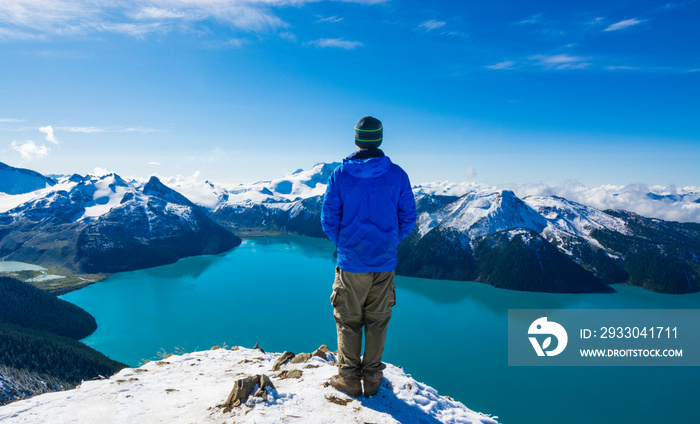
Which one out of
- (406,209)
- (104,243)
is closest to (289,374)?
(406,209)

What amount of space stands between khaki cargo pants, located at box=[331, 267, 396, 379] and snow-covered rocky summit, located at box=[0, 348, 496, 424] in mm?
579

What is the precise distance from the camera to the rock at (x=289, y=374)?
22.9ft

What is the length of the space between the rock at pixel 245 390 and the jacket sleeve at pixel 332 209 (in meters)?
3.06

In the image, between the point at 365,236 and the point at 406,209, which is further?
the point at 406,209

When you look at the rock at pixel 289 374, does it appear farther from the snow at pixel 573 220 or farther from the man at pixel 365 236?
the snow at pixel 573 220

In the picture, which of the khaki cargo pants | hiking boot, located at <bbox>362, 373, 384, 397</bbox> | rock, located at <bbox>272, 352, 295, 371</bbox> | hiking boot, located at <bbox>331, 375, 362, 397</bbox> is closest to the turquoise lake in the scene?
rock, located at <bbox>272, 352, 295, 371</bbox>

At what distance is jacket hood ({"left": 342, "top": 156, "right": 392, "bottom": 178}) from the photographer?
17.1ft

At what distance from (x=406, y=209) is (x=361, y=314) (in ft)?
6.62

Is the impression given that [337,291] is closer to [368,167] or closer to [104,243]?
[368,167]

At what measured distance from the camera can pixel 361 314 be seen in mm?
5617

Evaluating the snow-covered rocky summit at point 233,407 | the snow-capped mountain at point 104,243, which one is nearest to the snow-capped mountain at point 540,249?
the snow-covered rocky summit at point 233,407

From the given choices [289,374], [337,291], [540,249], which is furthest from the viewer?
[540,249]

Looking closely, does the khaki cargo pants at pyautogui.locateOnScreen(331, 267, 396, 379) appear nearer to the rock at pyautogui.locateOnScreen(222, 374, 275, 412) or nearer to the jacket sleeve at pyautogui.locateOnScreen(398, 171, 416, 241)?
the jacket sleeve at pyautogui.locateOnScreen(398, 171, 416, 241)

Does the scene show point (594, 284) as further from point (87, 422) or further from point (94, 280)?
point (94, 280)
